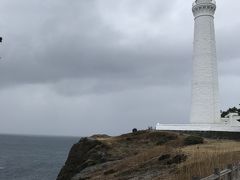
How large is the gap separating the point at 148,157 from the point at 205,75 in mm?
25229

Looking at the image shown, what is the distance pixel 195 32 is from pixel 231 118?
1206cm

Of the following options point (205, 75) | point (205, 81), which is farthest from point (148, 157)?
point (205, 75)

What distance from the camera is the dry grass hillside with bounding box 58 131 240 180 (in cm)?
2053

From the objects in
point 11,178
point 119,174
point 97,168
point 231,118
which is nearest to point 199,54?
point 231,118

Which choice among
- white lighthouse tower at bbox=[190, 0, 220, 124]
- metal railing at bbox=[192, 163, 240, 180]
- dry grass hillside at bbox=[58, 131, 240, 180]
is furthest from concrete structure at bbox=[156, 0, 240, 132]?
metal railing at bbox=[192, 163, 240, 180]

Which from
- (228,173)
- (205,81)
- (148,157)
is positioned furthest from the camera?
(205,81)

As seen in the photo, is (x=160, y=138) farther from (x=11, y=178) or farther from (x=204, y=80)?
(x=11, y=178)

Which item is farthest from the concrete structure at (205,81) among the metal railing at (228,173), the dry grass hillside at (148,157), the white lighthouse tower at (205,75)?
the metal railing at (228,173)

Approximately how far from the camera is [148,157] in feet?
101

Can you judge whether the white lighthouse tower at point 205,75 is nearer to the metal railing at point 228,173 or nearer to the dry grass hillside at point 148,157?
the dry grass hillside at point 148,157

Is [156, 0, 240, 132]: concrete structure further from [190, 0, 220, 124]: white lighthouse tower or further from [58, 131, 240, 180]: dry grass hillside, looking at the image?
[58, 131, 240, 180]: dry grass hillside

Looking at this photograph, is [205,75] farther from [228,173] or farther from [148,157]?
[228,173]

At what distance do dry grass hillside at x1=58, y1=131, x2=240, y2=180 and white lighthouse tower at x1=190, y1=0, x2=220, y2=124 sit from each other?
9437mm

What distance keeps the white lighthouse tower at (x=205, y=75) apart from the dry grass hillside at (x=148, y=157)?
9437mm
